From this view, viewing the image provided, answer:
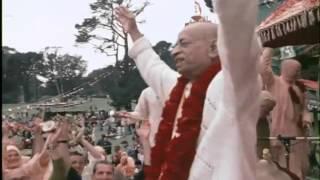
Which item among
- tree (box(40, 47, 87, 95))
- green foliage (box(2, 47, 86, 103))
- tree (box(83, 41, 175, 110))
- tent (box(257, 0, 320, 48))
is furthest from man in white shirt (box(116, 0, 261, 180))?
tree (box(40, 47, 87, 95))

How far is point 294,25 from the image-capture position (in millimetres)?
7500

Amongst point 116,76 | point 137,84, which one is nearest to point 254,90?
point 137,84

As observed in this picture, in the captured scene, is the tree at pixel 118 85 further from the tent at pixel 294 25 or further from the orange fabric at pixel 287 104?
the orange fabric at pixel 287 104

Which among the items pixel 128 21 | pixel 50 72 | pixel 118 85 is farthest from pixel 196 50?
pixel 50 72

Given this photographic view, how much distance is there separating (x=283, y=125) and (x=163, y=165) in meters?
3.46

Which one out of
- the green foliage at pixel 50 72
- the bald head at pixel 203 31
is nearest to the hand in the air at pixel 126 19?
the bald head at pixel 203 31

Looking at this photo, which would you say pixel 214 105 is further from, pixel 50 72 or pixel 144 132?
pixel 50 72

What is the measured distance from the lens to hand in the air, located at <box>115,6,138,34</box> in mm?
5320

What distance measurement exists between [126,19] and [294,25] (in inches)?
100

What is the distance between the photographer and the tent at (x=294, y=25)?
281 inches

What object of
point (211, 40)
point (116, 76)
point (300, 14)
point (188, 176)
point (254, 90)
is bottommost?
point (188, 176)

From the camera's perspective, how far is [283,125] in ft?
24.5

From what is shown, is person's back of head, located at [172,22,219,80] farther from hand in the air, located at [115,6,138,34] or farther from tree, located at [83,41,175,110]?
tree, located at [83,41,175,110]

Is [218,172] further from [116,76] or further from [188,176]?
[116,76]
